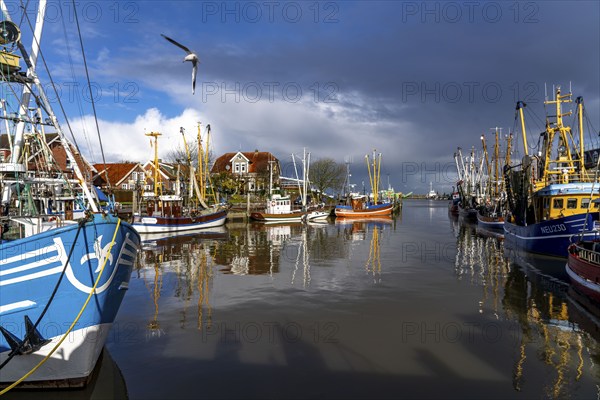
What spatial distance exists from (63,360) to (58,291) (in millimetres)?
1281

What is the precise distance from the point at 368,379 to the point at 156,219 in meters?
32.2

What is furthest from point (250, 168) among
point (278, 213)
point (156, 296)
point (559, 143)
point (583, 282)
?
point (583, 282)

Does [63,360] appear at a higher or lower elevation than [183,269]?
higher

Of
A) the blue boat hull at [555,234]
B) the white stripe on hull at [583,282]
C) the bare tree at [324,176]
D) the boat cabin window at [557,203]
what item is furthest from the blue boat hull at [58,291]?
the bare tree at [324,176]

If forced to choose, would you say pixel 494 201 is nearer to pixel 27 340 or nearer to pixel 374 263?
pixel 374 263

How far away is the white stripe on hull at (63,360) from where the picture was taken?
7309 mm

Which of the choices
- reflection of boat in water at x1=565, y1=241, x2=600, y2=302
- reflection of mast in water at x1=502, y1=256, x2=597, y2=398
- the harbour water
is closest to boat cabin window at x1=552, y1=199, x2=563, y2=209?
the harbour water

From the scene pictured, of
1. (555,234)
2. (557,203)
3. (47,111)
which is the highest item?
(47,111)

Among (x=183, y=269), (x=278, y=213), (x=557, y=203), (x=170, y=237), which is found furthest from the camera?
(x=278, y=213)

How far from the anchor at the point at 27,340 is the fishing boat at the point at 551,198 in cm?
1996

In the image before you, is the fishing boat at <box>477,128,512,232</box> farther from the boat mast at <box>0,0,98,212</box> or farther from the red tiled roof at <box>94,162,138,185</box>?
the red tiled roof at <box>94,162,138,185</box>

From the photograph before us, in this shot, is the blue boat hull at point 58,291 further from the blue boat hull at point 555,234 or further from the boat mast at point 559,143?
the boat mast at point 559,143

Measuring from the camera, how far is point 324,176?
87.8 meters

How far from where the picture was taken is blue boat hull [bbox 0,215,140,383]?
7141 mm
